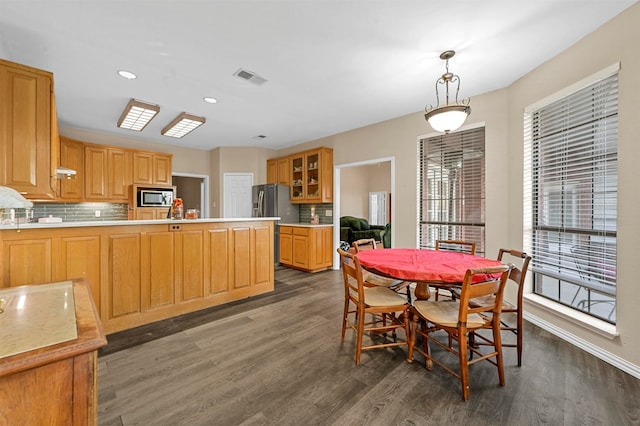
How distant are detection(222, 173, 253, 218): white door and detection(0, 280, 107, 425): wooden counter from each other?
5.22m

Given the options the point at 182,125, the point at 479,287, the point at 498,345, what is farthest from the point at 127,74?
the point at 498,345

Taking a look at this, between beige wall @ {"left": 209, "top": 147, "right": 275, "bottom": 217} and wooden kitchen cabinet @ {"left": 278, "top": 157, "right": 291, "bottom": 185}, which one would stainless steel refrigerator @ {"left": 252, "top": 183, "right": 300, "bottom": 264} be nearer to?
wooden kitchen cabinet @ {"left": 278, "top": 157, "right": 291, "bottom": 185}

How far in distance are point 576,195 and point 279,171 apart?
490 centimetres

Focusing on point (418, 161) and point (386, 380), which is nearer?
point (386, 380)

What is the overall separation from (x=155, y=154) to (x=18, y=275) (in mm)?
3731

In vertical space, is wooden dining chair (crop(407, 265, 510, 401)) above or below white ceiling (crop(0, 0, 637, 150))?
below

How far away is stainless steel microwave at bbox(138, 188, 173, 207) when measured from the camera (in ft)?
16.3

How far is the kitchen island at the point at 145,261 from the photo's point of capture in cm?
214

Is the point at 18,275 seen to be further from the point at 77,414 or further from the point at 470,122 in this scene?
the point at 470,122

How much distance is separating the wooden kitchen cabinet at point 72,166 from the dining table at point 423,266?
16.2 ft

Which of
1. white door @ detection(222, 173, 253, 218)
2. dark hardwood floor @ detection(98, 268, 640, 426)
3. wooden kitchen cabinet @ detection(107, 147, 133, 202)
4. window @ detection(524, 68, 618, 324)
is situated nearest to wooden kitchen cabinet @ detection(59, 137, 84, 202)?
wooden kitchen cabinet @ detection(107, 147, 133, 202)

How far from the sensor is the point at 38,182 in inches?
82.7

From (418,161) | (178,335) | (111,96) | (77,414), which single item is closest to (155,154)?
(111,96)

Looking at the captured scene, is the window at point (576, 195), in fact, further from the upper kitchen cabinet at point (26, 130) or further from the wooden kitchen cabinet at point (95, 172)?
the wooden kitchen cabinet at point (95, 172)
